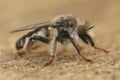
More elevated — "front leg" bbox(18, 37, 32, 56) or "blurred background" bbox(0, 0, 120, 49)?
"blurred background" bbox(0, 0, 120, 49)

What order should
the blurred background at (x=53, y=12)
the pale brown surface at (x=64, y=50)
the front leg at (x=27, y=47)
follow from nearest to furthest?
the pale brown surface at (x=64, y=50) < the front leg at (x=27, y=47) < the blurred background at (x=53, y=12)

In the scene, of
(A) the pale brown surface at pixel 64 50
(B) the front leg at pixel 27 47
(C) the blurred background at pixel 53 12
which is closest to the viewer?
(A) the pale brown surface at pixel 64 50

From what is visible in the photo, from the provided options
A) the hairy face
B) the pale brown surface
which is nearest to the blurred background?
the pale brown surface

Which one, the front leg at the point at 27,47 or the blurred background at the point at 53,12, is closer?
the front leg at the point at 27,47

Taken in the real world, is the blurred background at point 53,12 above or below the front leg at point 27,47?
above

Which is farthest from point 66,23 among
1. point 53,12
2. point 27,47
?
point 53,12

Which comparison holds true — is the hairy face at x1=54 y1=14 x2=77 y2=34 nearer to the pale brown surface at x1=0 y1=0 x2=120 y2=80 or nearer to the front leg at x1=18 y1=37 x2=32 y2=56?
the pale brown surface at x1=0 y1=0 x2=120 y2=80

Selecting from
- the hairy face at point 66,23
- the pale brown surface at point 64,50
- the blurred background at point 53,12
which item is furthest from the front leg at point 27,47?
the blurred background at point 53,12

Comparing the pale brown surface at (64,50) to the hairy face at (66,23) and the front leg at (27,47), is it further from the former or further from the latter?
the hairy face at (66,23)

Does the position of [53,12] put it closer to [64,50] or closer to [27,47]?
[64,50]
